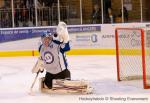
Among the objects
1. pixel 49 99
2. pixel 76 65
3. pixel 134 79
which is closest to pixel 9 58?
pixel 76 65

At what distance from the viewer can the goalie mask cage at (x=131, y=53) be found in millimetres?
10570

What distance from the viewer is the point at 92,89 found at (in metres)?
9.34

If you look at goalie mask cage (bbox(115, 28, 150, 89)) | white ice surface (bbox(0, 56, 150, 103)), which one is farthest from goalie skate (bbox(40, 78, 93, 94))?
goalie mask cage (bbox(115, 28, 150, 89))

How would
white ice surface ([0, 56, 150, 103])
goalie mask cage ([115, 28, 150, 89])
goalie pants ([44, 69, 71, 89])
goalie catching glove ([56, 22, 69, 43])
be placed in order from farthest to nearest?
goalie mask cage ([115, 28, 150, 89]) → goalie pants ([44, 69, 71, 89]) → goalie catching glove ([56, 22, 69, 43]) → white ice surface ([0, 56, 150, 103])

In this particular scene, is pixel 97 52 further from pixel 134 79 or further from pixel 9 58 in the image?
pixel 134 79

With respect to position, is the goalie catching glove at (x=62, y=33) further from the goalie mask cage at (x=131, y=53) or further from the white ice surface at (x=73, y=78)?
the goalie mask cage at (x=131, y=53)

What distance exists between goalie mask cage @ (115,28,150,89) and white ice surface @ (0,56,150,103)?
0.30 metres

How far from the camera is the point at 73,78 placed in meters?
11.4

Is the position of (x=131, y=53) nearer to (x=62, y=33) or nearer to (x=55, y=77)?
(x=55, y=77)

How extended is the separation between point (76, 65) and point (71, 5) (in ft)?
15.9

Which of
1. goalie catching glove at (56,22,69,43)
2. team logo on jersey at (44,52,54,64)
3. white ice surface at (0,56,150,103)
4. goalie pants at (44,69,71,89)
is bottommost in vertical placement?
white ice surface at (0,56,150,103)

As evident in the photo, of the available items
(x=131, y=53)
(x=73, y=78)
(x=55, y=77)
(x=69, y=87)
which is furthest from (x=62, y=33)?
(x=131, y=53)

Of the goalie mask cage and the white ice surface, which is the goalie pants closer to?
the white ice surface

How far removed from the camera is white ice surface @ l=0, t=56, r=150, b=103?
888 centimetres
